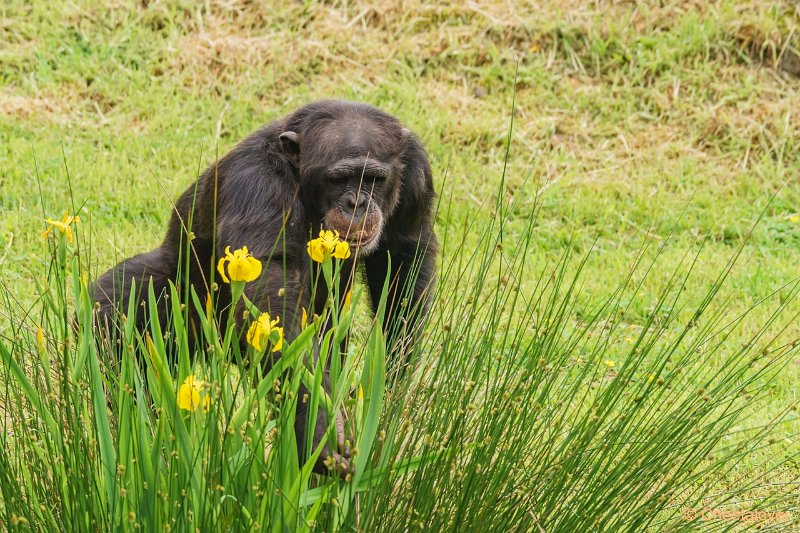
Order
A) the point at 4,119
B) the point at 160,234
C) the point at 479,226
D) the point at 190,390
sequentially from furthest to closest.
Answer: the point at 4,119, the point at 479,226, the point at 160,234, the point at 190,390

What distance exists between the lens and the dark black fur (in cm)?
421

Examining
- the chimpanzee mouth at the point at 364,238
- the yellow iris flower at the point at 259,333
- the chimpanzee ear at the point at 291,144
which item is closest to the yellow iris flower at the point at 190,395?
the yellow iris flower at the point at 259,333

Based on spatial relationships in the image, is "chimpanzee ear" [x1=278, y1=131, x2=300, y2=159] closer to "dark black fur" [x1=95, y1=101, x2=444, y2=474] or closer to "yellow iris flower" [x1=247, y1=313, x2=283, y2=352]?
"dark black fur" [x1=95, y1=101, x2=444, y2=474]

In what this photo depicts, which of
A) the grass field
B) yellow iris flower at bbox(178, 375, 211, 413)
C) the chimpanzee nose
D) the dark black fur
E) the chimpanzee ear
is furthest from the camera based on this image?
the grass field

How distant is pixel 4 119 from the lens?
25.2ft

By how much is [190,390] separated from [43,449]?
2.18ft

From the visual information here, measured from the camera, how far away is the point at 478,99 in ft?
27.4

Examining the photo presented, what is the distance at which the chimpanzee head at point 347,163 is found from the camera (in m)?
4.43

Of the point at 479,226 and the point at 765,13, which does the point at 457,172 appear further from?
the point at 765,13

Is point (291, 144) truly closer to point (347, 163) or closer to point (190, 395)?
point (347, 163)

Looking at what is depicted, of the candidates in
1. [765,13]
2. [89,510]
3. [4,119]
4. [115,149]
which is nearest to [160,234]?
[115,149]

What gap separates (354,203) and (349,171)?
0.13 m

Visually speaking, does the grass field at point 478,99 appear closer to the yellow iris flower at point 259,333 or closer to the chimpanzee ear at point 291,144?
the chimpanzee ear at point 291,144

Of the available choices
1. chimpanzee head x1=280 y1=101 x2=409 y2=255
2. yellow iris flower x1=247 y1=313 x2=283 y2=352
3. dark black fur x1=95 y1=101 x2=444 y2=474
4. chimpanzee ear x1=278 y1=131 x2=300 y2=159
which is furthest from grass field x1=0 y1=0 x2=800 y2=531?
yellow iris flower x1=247 y1=313 x2=283 y2=352
